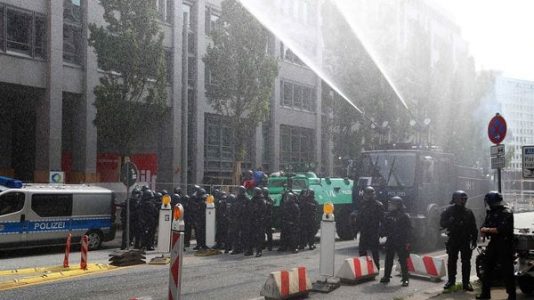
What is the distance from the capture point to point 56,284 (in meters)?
11.3

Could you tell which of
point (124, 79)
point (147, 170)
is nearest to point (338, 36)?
point (124, 79)

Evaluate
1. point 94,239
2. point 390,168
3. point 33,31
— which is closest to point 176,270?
point 390,168

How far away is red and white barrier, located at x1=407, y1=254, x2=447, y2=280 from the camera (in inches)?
474

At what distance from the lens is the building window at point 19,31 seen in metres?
25.1

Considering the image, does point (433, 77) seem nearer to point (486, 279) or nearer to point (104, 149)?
point (104, 149)

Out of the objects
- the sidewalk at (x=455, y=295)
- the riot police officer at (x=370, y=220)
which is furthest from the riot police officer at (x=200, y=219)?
the sidewalk at (x=455, y=295)

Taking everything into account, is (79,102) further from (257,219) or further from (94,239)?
(257,219)

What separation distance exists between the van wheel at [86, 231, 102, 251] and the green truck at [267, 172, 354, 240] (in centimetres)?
555

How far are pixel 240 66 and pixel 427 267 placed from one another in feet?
57.4

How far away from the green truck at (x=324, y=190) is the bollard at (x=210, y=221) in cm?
292

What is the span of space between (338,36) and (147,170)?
11.8 meters

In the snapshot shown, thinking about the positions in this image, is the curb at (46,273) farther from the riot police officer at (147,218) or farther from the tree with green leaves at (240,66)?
the tree with green leaves at (240,66)

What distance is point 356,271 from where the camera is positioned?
1153 cm

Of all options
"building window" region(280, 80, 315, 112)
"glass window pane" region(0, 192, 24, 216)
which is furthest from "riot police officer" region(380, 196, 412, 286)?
"building window" region(280, 80, 315, 112)
